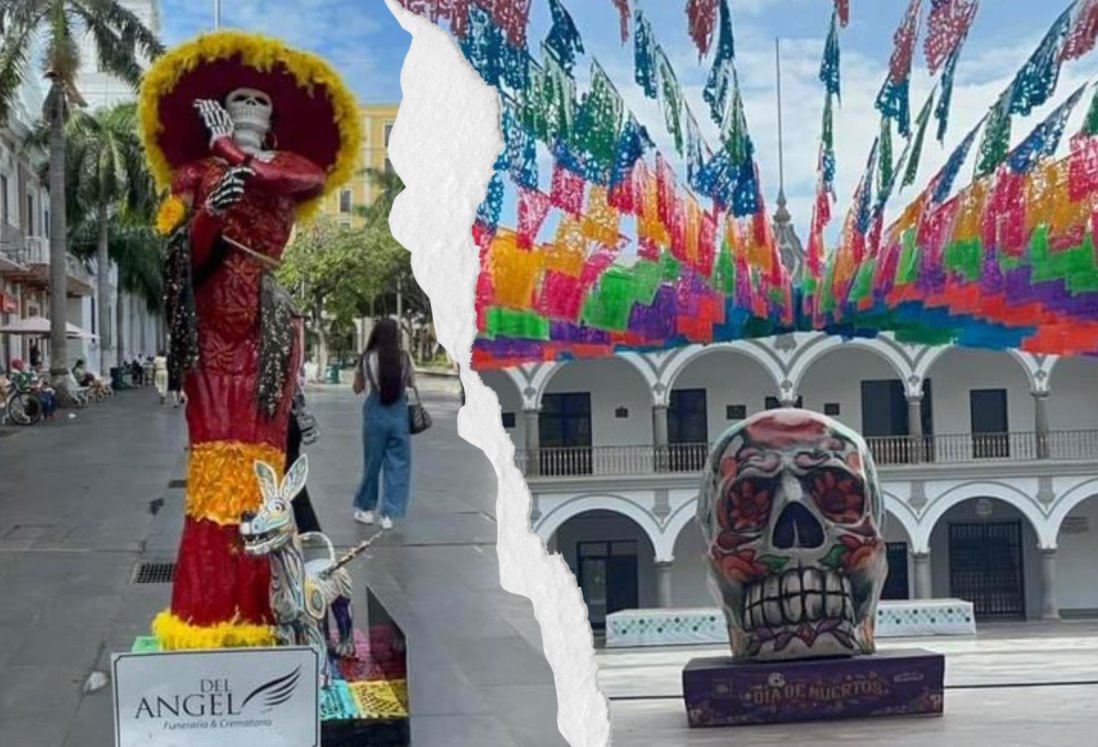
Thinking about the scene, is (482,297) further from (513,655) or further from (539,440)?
(513,655)

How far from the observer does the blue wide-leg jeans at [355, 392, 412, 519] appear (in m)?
2.97

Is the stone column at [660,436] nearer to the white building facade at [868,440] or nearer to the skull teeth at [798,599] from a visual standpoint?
the white building facade at [868,440]

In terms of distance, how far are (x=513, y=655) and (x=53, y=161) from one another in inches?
359

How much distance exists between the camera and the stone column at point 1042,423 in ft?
8.12

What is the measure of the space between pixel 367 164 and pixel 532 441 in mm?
485

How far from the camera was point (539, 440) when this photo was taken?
2004 mm

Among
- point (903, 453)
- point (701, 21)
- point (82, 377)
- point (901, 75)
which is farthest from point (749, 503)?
point (82, 377)

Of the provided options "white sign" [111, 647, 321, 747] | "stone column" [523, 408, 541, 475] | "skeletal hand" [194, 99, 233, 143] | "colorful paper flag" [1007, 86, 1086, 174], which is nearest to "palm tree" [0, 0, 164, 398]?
"stone column" [523, 408, 541, 475]

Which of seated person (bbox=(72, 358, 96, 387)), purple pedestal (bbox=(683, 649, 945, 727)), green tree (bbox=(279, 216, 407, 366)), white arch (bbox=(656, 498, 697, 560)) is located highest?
seated person (bbox=(72, 358, 96, 387))

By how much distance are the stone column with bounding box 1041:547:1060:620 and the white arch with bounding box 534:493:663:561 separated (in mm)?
895

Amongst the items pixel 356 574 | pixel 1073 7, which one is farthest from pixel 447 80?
pixel 356 574

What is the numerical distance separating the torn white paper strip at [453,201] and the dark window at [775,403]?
1.53 m

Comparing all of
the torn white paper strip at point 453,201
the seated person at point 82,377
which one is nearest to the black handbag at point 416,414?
the torn white paper strip at point 453,201

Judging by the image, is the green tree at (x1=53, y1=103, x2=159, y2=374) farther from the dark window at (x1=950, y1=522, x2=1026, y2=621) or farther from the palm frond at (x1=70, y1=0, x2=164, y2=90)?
the dark window at (x1=950, y1=522, x2=1026, y2=621)
